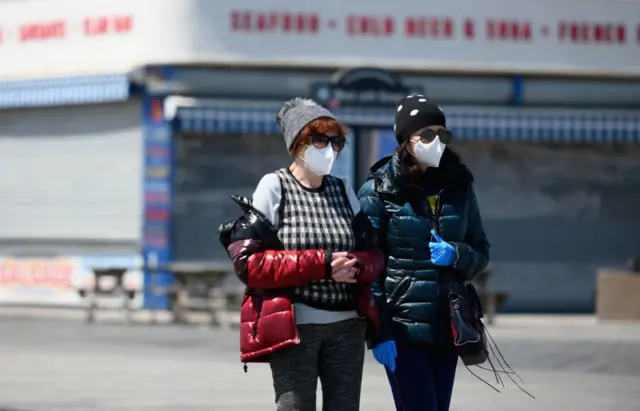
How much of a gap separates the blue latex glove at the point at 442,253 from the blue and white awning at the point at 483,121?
18035mm

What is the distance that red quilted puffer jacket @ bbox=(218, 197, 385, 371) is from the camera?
6.93m

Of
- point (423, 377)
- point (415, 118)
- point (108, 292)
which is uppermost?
point (415, 118)

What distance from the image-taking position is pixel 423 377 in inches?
291

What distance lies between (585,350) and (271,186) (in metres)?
11.8

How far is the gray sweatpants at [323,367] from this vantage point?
275 inches

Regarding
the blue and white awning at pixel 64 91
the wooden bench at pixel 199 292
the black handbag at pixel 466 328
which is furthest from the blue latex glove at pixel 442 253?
the blue and white awning at pixel 64 91

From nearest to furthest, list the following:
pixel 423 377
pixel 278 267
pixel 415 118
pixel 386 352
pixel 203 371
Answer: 1. pixel 278 267
2. pixel 386 352
3. pixel 423 377
4. pixel 415 118
5. pixel 203 371

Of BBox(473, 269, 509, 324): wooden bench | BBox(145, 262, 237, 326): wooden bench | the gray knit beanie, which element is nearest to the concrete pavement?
BBox(473, 269, 509, 324): wooden bench

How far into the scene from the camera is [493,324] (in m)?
22.9

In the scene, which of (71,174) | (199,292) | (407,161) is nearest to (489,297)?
(199,292)

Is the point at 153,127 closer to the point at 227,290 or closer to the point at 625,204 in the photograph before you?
the point at 227,290

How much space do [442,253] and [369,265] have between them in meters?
0.50

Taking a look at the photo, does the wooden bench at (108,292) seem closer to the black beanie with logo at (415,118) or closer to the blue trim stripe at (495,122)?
the blue trim stripe at (495,122)

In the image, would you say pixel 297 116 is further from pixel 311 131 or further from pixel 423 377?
pixel 423 377
